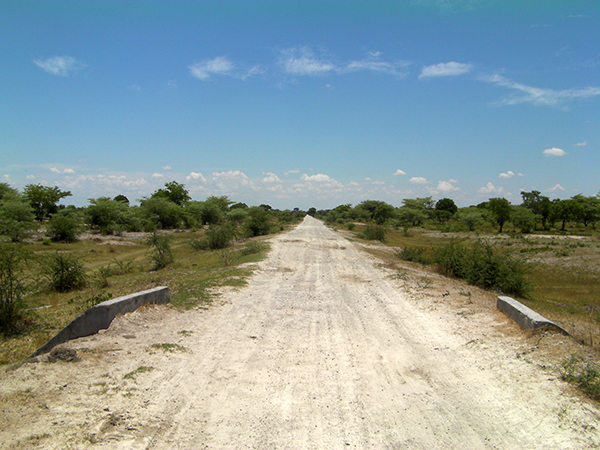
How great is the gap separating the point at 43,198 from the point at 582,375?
179 feet

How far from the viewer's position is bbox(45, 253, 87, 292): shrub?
1169 centimetres

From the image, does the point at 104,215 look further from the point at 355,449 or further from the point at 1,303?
the point at 355,449

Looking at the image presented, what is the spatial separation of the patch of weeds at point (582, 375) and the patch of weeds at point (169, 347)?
5995 millimetres

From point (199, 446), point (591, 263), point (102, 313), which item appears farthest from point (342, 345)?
point (591, 263)

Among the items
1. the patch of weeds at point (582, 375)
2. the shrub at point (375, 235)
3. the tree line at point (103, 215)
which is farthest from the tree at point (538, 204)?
the patch of weeds at point (582, 375)

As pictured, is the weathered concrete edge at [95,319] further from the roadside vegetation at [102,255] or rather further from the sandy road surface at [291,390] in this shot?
the roadside vegetation at [102,255]

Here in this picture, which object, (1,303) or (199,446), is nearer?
(199,446)

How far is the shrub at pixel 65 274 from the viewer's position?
1169 centimetres

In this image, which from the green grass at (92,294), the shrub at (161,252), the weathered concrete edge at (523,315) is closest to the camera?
the weathered concrete edge at (523,315)

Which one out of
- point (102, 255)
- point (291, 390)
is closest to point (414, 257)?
point (291, 390)

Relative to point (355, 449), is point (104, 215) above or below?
above

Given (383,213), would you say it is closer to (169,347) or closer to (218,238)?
(218,238)

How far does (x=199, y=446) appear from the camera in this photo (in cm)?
379

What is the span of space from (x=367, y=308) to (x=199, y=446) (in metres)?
6.37
